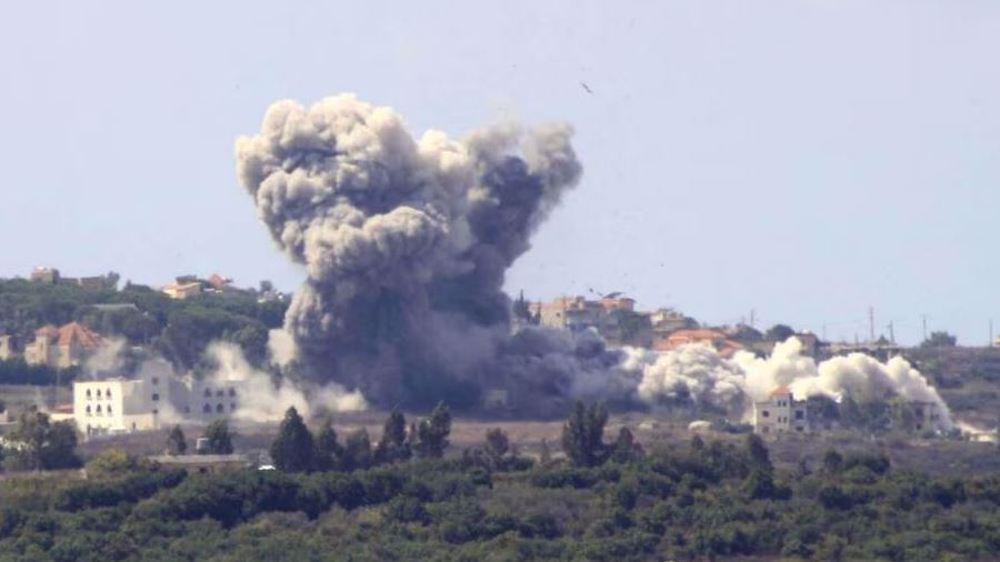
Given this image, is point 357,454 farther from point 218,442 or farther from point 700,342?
point 700,342

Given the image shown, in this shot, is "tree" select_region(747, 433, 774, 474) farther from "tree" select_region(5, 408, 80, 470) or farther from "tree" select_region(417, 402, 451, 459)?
"tree" select_region(5, 408, 80, 470)

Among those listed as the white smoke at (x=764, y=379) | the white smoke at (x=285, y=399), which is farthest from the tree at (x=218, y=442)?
the white smoke at (x=764, y=379)

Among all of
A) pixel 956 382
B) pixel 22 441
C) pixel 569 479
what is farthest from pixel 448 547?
pixel 956 382

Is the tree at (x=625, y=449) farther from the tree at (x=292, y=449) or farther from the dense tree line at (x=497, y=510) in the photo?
the tree at (x=292, y=449)

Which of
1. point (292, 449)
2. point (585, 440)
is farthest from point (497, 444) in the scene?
point (292, 449)

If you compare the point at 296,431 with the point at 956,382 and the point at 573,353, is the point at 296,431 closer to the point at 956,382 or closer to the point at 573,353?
the point at 573,353

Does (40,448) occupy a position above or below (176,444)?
below
